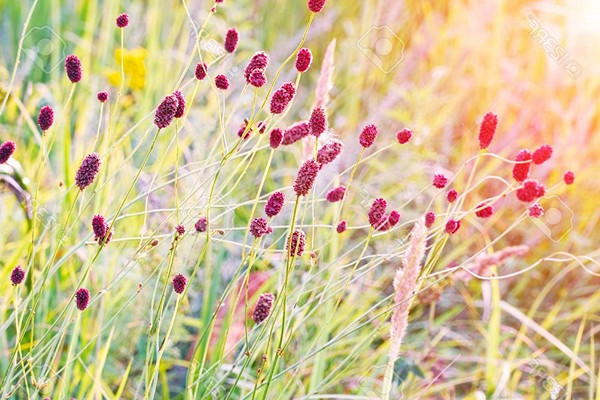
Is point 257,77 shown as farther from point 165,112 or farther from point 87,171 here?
point 87,171

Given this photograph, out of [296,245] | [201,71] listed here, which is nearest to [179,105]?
[201,71]

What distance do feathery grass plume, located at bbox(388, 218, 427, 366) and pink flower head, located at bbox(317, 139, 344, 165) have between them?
0.56ft

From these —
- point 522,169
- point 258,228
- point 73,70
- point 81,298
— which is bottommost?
point 81,298

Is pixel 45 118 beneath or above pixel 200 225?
above

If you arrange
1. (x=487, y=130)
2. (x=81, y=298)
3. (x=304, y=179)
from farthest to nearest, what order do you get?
(x=487, y=130) < (x=81, y=298) < (x=304, y=179)

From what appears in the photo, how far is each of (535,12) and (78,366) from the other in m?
2.95

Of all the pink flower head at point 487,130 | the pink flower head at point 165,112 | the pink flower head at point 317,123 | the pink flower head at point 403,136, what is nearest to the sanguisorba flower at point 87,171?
the pink flower head at point 165,112

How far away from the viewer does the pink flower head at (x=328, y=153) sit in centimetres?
128

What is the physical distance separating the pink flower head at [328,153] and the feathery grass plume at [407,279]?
0.17 m

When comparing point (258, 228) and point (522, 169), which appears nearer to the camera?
point (258, 228)

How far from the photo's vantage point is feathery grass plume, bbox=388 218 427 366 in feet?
4.31

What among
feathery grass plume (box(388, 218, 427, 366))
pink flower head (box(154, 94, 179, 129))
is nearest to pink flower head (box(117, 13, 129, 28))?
pink flower head (box(154, 94, 179, 129))

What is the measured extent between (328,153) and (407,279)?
23cm

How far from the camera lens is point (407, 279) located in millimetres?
1329
